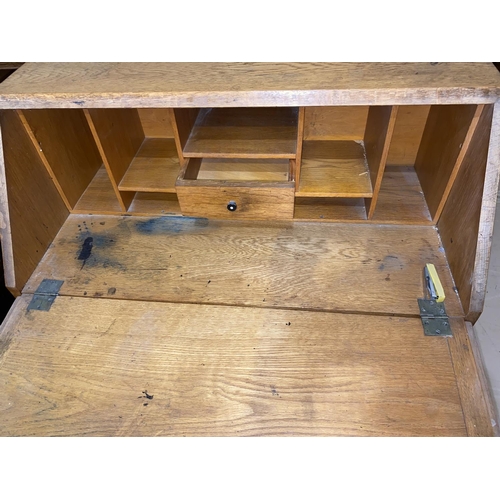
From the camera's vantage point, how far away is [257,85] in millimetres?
838

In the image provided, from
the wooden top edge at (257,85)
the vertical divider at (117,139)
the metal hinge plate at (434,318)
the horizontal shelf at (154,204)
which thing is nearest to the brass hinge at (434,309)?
the metal hinge plate at (434,318)

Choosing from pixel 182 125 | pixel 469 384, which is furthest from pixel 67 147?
pixel 469 384

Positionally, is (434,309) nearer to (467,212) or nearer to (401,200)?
(467,212)

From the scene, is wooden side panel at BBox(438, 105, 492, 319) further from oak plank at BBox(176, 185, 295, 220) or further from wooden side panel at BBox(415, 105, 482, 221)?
oak plank at BBox(176, 185, 295, 220)

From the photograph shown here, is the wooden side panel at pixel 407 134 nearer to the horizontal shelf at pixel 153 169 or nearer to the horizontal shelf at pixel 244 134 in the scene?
the horizontal shelf at pixel 244 134

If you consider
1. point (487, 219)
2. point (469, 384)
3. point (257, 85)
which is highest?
point (257, 85)

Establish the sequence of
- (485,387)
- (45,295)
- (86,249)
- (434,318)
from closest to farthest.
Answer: (485,387) → (434,318) → (45,295) → (86,249)

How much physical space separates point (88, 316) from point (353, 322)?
67 cm

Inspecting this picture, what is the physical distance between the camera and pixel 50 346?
947 mm

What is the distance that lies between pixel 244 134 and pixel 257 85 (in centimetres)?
33

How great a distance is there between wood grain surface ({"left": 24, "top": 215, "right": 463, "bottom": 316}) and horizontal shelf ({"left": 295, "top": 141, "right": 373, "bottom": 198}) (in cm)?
12

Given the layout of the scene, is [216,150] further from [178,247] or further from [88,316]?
[88,316]

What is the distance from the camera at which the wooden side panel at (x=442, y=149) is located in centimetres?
93

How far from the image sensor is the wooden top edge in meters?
0.80
